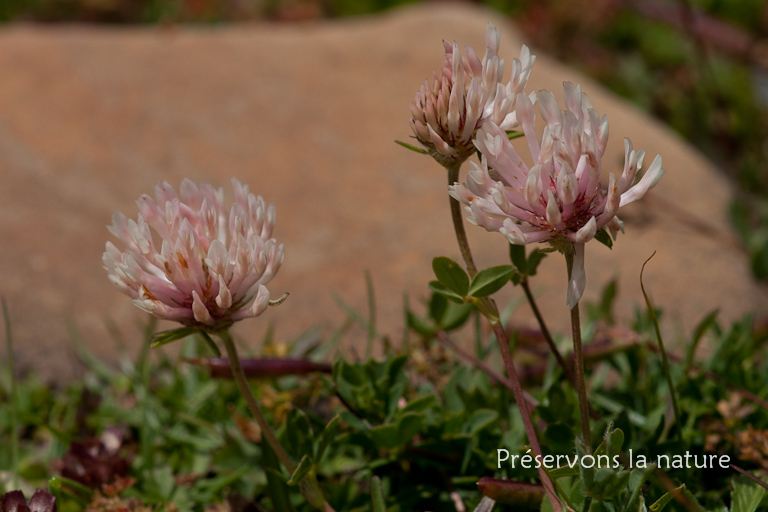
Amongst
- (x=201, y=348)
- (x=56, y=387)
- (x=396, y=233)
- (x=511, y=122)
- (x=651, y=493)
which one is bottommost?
(x=56, y=387)

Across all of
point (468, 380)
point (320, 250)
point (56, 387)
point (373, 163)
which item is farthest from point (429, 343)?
point (373, 163)

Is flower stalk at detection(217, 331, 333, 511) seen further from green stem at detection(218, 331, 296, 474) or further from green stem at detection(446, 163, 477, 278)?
green stem at detection(446, 163, 477, 278)

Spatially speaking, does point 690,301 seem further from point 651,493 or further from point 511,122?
point 511,122

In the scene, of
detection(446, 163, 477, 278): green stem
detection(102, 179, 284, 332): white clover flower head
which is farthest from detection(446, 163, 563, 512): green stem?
detection(102, 179, 284, 332): white clover flower head

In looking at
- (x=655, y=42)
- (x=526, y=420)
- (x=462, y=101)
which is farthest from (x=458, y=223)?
(x=655, y=42)

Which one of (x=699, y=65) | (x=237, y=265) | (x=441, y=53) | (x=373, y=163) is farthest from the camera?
(x=699, y=65)

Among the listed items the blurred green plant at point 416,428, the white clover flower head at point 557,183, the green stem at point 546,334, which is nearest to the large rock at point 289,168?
the blurred green plant at point 416,428

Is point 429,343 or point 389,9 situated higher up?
point 389,9
